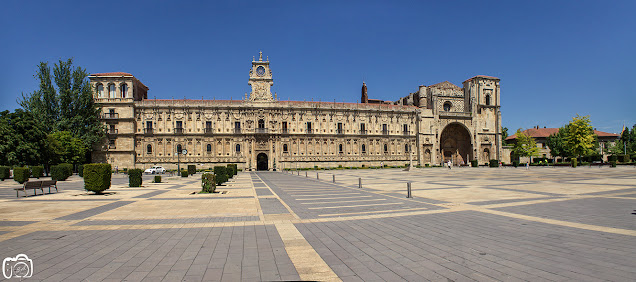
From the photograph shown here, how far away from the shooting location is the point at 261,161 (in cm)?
5562

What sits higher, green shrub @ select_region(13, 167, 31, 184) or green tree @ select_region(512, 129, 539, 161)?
green tree @ select_region(512, 129, 539, 161)

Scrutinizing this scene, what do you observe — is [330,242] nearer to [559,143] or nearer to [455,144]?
[455,144]

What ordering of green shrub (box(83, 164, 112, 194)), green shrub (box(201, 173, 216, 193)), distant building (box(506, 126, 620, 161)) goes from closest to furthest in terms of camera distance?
green shrub (box(83, 164, 112, 194)) < green shrub (box(201, 173, 216, 193)) < distant building (box(506, 126, 620, 161))

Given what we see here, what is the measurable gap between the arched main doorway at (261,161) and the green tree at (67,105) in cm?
2433

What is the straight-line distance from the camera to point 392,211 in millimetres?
9570

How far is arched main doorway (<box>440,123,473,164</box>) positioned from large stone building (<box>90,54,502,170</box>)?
0.20 metres

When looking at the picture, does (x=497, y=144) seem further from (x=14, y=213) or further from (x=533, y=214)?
(x=14, y=213)

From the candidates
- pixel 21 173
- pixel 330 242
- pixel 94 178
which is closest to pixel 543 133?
pixel 330 242

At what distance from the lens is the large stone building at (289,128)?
49.8 m

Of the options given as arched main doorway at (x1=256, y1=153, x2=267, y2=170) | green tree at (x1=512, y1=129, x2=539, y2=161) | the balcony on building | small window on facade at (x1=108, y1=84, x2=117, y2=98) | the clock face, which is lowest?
arched main doorway at (x1=256, y1=153, x2=267, y2=170)

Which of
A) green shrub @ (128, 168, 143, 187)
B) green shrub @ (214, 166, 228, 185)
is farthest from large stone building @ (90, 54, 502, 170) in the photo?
green shrub @ (214, 166, 228, 185)

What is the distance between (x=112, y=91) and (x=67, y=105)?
6556 millimetres

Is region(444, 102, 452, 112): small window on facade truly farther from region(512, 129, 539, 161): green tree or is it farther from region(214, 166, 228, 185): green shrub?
region(214, 166, 228, 185): green shrub

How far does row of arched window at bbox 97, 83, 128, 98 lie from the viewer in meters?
49.5
